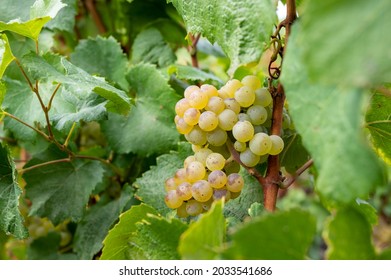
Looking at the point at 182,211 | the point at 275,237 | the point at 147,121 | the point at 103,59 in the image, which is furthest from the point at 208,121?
the point at 103,59

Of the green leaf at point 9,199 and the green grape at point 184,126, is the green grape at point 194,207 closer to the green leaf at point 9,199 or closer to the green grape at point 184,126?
the green grape at point 184,126

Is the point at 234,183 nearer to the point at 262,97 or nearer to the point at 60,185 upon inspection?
the point at 262,97

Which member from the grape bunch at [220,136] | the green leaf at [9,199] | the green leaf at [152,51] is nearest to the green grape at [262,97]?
the grape bunch at [220,136]

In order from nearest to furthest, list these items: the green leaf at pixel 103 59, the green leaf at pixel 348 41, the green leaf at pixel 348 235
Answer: the green leaf at pixel 348 41
the green leaf at pixel 348 235
the green leaf at pixel 103 59

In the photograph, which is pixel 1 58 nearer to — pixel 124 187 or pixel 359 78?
pixel 124 187

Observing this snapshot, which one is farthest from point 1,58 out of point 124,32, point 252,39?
point 124,32

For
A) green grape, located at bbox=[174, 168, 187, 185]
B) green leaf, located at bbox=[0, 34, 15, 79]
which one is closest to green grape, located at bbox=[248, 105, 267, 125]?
green grape, located at bbox=[174, 168, 187, 185]
